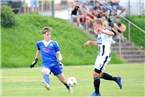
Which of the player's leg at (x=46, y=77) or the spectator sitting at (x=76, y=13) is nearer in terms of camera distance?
the player's leg at (x=46, y=77)

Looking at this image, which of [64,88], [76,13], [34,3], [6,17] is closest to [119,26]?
[76,13]

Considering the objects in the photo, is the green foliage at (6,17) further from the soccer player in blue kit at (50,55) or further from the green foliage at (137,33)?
the soccer player in blue kit at (50,55)

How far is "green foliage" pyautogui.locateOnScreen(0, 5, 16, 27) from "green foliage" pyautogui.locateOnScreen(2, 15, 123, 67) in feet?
0.95

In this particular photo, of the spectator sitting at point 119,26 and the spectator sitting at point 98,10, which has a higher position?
the spectator sitting at point 98,10

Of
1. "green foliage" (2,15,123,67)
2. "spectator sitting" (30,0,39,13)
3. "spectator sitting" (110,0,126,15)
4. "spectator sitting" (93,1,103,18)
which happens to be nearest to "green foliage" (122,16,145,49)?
"spectator sitting" (110,0,126,15)

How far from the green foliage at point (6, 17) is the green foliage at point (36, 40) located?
289mm

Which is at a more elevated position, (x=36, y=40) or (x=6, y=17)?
(x=6, y=17)

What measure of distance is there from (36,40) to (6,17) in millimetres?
2296

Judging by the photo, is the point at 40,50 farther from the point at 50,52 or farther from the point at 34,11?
the point at 34,11

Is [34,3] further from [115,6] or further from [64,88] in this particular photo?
[64,88]

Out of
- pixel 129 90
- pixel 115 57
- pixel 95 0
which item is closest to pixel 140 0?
pixel 95 0

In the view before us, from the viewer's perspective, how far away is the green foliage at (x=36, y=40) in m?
34.4

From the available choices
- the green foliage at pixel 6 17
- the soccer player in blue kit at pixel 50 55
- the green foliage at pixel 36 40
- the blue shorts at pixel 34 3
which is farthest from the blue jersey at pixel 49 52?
the blue shorts at pixel 34 3

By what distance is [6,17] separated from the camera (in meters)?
37.3
